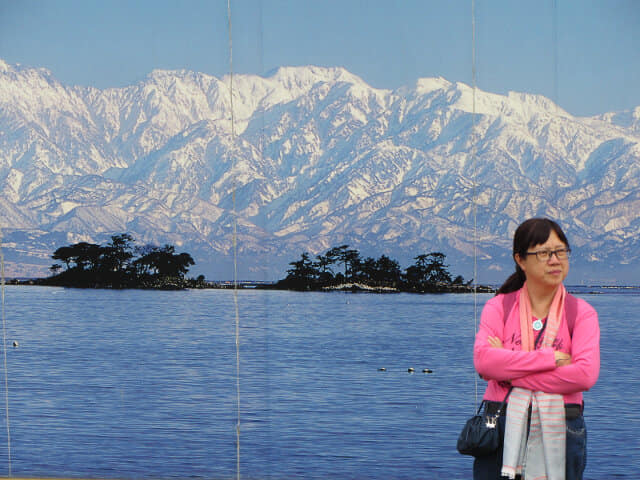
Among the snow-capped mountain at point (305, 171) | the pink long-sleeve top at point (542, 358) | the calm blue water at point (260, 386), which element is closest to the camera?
the pink long-sleeve top at point (542, 358)

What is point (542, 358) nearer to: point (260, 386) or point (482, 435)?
point (482, 435)

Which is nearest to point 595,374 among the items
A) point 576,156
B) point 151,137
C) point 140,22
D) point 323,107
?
point 151,137

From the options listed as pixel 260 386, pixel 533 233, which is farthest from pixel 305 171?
pixel 533 233

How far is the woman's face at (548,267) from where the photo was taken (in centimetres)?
139

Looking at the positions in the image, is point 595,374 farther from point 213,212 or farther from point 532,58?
point 213,212

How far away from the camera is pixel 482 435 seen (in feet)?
4.61

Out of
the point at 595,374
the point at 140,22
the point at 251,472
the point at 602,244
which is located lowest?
the point at 251,472

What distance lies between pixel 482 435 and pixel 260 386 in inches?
589

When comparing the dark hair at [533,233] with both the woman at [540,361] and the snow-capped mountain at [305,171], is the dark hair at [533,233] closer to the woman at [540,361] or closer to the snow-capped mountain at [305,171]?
the woman at [540,361]

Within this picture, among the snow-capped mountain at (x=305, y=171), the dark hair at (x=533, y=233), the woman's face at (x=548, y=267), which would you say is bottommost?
the woman's face at (x=548, y=267)

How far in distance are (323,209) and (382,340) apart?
2.87 metres

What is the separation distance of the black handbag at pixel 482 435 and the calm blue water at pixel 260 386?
406 cm

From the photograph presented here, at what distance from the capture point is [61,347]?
758 inches

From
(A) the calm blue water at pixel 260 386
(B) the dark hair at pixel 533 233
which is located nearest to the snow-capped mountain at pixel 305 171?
(A) the calm blue water at pixel 260 386
